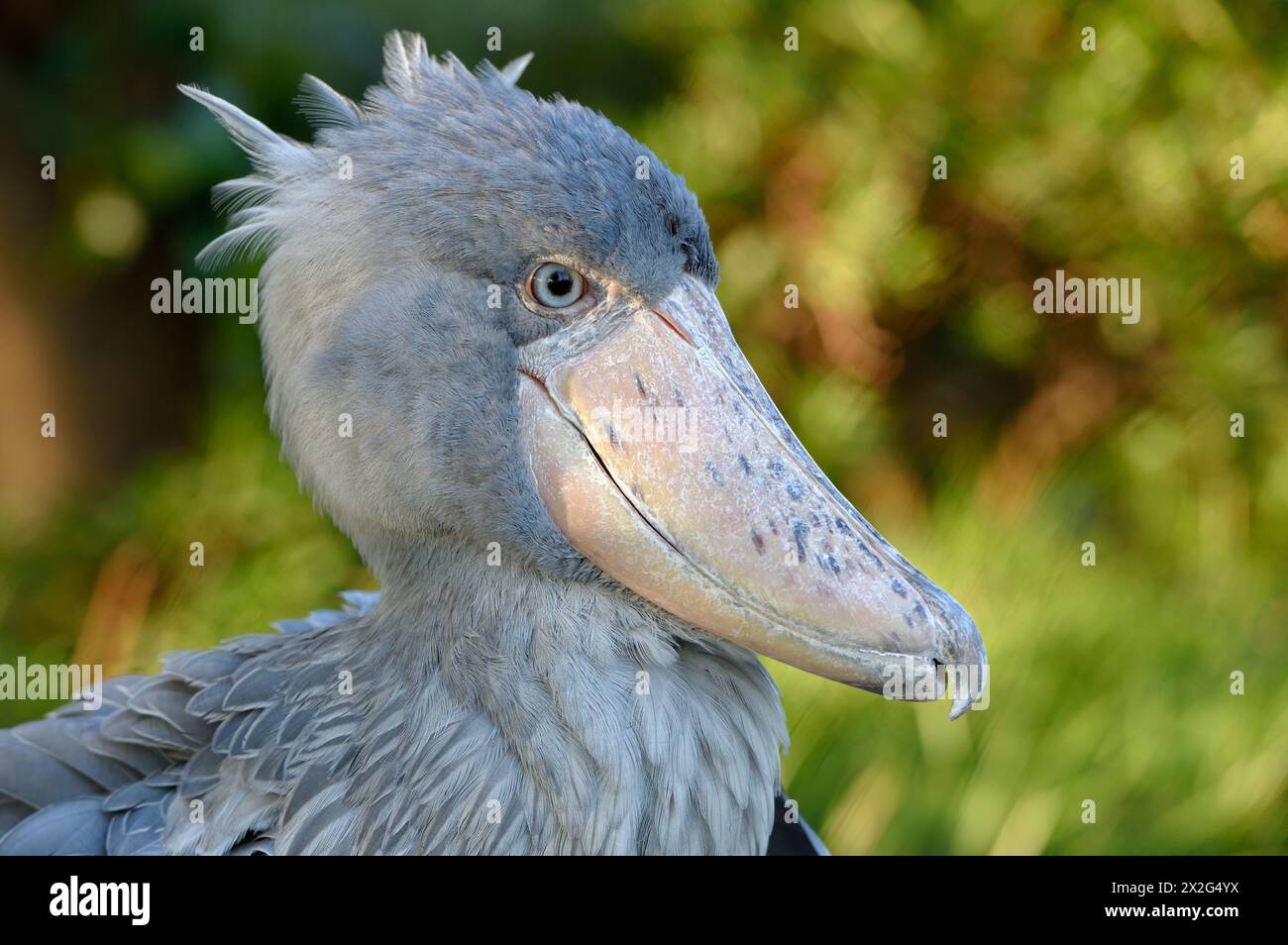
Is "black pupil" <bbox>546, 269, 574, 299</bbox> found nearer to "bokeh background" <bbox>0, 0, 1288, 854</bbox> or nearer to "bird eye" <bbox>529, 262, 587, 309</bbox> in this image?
"bird eye" <bbox>529, 262, 587, 309</bbox>

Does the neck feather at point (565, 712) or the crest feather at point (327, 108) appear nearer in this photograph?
the neck feather at point (565, 712)

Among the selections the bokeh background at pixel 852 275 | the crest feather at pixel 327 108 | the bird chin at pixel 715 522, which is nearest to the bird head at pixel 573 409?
the bird chin at pixel 715 522

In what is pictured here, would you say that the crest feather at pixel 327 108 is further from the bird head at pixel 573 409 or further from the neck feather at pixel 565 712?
the neck feather at pixel 565 712

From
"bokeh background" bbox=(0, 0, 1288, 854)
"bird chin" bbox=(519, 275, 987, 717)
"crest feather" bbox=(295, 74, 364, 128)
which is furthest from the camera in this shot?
"bokeh background" bbox=(0, 0, 1288, 854)

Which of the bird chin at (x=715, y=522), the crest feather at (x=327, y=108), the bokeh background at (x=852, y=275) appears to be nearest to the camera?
the bird chin at (x=715, y=522)

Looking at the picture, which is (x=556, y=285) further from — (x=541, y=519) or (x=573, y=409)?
(x=541, y=519)

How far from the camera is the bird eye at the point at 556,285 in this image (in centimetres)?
143

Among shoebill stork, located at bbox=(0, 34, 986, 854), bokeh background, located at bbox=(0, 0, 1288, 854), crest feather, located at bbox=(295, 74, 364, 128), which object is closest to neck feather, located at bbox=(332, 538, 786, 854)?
shoebill stork, located at bbox=(0, 34, 986, 854)

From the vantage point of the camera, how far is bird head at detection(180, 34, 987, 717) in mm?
1405

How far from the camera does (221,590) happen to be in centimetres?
354

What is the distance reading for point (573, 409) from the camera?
1.43 metres

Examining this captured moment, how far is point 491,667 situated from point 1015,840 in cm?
161

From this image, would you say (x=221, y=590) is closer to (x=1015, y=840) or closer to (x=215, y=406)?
(x=215, y=406)
